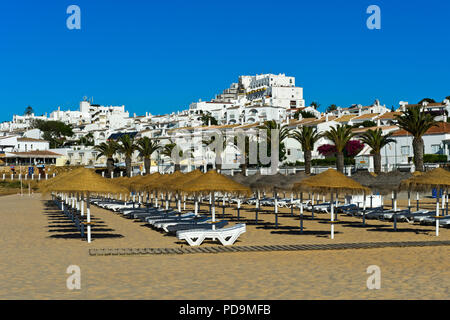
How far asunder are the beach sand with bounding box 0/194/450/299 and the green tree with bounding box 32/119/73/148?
410 ft

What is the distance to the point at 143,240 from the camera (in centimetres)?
1756

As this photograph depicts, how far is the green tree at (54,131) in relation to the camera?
13850 cm

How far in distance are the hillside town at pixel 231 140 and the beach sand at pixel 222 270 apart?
31898 millimetres

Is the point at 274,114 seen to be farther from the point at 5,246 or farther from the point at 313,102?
the point at 5,246

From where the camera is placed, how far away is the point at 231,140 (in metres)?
89.6

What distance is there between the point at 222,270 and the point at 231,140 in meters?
78.1

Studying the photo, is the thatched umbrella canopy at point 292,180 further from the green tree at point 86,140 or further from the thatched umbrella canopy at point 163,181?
the green tree at point 86,140

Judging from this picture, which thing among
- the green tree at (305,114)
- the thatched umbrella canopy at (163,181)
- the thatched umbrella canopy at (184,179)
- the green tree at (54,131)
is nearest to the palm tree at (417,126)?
the thatched umbrella canopy at (163,181)

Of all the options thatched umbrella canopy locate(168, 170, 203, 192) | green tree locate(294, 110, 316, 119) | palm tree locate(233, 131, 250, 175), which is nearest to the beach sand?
thatched umbrella canopy locate(168, 170, 203, 192)

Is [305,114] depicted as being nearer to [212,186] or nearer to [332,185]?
[332,185]

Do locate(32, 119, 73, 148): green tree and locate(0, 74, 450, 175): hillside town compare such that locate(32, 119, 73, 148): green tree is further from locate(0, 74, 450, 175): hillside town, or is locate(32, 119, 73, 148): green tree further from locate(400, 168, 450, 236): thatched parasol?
locate(400, 168, 450, 236): thatched parasol

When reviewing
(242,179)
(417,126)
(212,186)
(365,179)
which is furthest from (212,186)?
(417,126)

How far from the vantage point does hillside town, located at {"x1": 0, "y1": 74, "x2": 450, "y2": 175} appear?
208ft

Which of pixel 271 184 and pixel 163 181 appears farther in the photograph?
pixel 271 184
